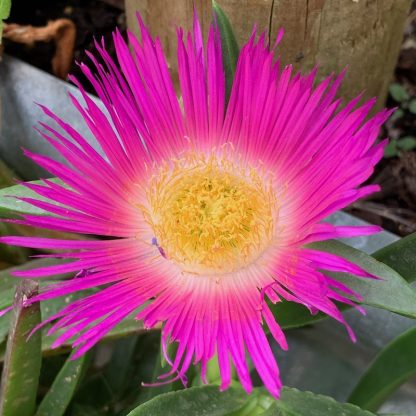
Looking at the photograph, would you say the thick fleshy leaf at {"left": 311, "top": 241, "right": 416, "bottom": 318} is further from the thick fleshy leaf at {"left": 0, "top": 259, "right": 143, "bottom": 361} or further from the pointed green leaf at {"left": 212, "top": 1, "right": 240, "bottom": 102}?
the thick fleshy leaf at {"left": 0, "top": 259, "right": 143, "bottom": 361}

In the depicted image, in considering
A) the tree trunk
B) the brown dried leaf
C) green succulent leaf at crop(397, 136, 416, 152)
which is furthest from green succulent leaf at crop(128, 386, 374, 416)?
the brown dried leaf

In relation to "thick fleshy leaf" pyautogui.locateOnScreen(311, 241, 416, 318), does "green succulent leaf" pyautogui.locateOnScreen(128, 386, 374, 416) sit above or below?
below

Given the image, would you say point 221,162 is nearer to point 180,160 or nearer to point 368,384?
point 180,160

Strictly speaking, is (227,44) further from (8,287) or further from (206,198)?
(8,287)

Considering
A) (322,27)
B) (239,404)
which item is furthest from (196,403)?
(322,27)

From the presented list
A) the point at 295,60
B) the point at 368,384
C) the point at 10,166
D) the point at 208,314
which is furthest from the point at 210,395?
the point at 10,166

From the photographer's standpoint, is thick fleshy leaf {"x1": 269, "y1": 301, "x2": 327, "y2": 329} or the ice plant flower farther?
thick fleshy leaf {"x1": 269, "y1": 301, "x2": 327, "y2": 329}

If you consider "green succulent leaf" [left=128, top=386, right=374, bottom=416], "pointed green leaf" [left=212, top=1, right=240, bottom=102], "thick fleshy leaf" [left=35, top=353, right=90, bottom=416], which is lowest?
"green succulent leaf" [left=128, top=386, right=374, bottom=416]
